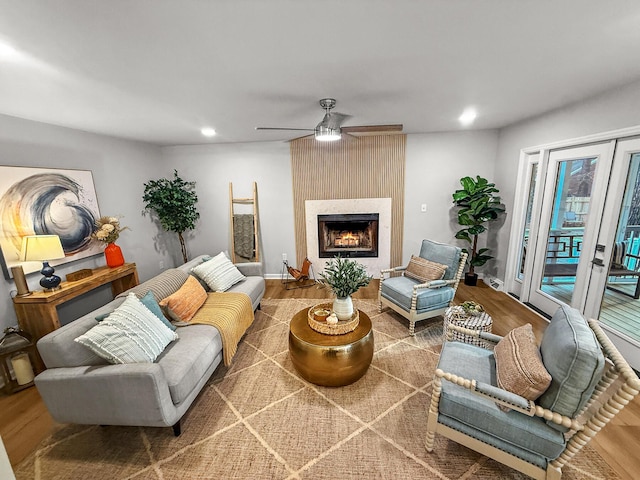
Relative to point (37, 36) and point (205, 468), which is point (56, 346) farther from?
point (37, 36)

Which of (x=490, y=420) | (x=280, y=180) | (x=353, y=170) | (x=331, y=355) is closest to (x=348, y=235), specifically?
(x=353, y=170)

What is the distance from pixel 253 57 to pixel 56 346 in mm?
2220

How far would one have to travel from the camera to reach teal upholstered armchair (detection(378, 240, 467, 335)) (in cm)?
288

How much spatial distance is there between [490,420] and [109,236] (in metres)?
4.10

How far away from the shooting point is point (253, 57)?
1.57 meters

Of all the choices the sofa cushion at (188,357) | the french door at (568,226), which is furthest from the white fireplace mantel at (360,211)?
the sofa cushion at (188,357)

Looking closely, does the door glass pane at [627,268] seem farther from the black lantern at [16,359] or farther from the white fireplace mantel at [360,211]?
the black lantern at [16,359]

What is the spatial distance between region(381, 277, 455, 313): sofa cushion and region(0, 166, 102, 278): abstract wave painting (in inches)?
147

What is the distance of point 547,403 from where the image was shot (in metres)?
1.35

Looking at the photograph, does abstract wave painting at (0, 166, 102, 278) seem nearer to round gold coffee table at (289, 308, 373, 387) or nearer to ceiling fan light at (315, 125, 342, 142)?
→ round gold coffee table at (289, 308, 373, 387)

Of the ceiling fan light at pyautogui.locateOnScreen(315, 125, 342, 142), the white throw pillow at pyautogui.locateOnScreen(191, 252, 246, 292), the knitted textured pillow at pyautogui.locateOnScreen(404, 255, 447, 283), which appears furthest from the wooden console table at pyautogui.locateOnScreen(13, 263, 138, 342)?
the knitted textured pillow at pyautogui.locateOnScreen(404, 255, 447, 283)

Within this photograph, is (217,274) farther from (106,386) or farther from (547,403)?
(547,403)

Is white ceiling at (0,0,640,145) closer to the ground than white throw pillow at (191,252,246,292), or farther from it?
farther from it

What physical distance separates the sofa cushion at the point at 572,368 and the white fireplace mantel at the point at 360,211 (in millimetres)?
3061
